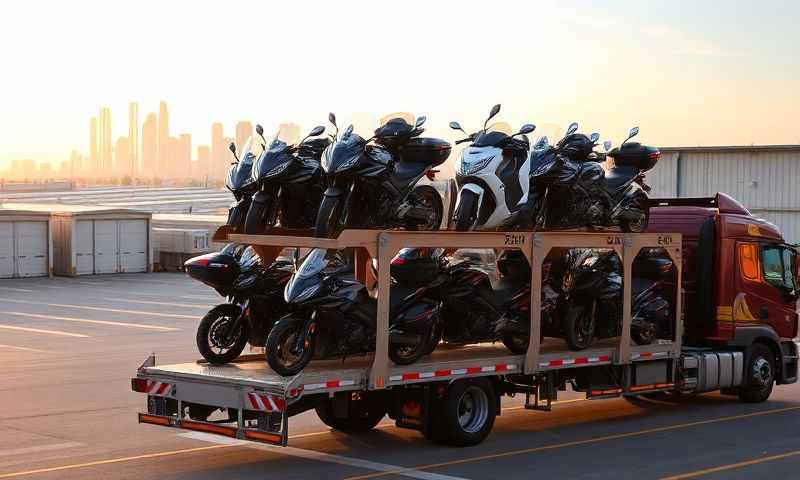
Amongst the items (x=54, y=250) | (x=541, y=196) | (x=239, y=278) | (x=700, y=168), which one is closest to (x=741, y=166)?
(x=700, y=168)

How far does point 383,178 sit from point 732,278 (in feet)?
19.5

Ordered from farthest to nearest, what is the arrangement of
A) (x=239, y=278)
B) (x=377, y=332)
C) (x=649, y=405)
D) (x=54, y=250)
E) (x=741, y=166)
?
(x=54, y=250) < (x=741, y=166) < (x=649, y=405) < (x=239, y=278) < (x=377, y=332)

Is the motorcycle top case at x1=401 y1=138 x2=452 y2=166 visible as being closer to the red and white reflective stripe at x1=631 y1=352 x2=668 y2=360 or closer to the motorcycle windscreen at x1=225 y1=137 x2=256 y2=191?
the motorcycle windscreen at x1=225 y1=137 x2=256 y2=191

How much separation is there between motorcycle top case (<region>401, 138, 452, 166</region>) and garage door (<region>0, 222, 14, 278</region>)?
32.0 m

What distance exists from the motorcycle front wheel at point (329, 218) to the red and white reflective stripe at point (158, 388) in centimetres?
208

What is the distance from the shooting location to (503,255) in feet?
46.6

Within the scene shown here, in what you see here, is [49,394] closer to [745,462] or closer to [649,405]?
[649,405]

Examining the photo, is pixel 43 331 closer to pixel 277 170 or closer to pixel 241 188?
pixel 241 188

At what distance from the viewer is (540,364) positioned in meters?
13.3

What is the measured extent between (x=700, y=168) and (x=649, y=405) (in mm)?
26256

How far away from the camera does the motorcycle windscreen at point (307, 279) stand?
11648mm

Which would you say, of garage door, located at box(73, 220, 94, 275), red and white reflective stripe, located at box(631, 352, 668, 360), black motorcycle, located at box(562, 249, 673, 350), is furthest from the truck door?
garage door, located at box(73, 220, 94, 275)

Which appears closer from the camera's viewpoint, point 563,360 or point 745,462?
point 745,462

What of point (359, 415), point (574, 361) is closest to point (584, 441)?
point (574, 361)
